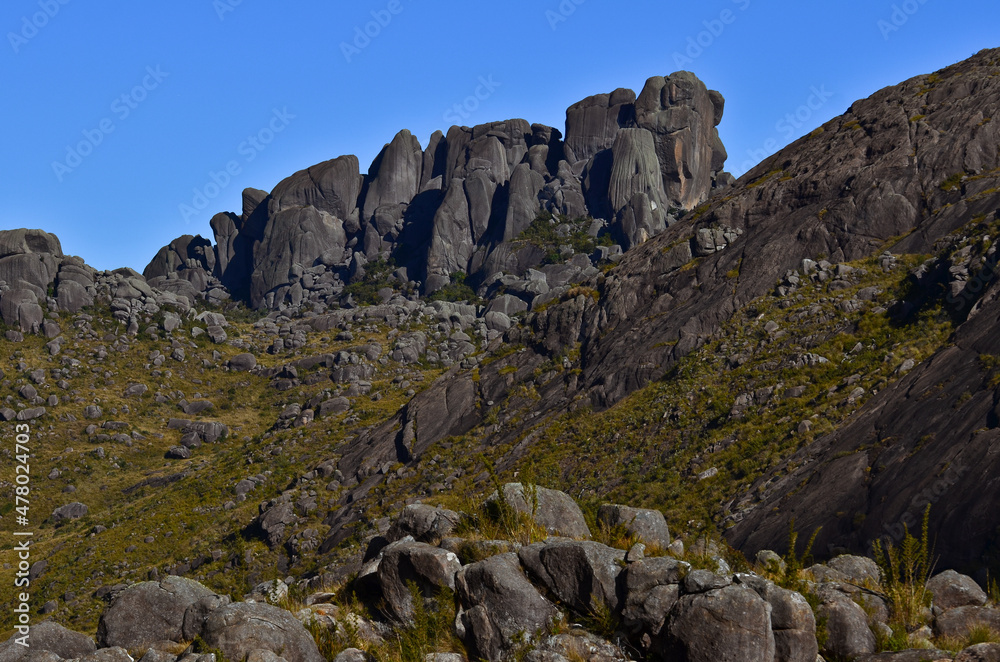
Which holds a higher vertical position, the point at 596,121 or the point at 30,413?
the point at 596,121

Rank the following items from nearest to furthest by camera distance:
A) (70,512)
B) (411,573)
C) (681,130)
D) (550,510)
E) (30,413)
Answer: (411,573), (550,510), (70,512), (30,413), (681,130)

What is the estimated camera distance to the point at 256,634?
10891 mm

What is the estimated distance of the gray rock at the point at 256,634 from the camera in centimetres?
1080

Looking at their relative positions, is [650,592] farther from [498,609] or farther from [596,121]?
[596,121]

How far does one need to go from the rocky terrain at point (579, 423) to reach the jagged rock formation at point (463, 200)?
3.10 feet

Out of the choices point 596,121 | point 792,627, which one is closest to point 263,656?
point 792,627

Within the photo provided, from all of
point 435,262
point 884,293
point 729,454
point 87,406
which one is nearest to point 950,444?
point 729,454

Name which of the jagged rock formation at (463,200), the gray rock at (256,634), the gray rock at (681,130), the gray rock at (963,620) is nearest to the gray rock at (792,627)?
the gray rock at (963,620)

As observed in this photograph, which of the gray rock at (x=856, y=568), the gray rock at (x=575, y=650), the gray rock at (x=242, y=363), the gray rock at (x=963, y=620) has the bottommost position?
the gray rock at (x=963, y=620)

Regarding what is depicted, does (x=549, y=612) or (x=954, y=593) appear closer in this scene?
(x=954, y=593)

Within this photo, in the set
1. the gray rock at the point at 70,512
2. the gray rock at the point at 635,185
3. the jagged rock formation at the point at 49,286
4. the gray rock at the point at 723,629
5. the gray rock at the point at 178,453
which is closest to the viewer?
the gray rock at the point at 723,629

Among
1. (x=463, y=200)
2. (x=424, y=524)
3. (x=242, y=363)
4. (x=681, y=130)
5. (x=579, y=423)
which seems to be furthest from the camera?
(x=463, y=200)

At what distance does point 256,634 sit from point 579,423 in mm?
31984

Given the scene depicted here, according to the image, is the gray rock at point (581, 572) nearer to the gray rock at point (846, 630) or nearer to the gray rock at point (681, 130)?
the gray rock at point (846, 630)
